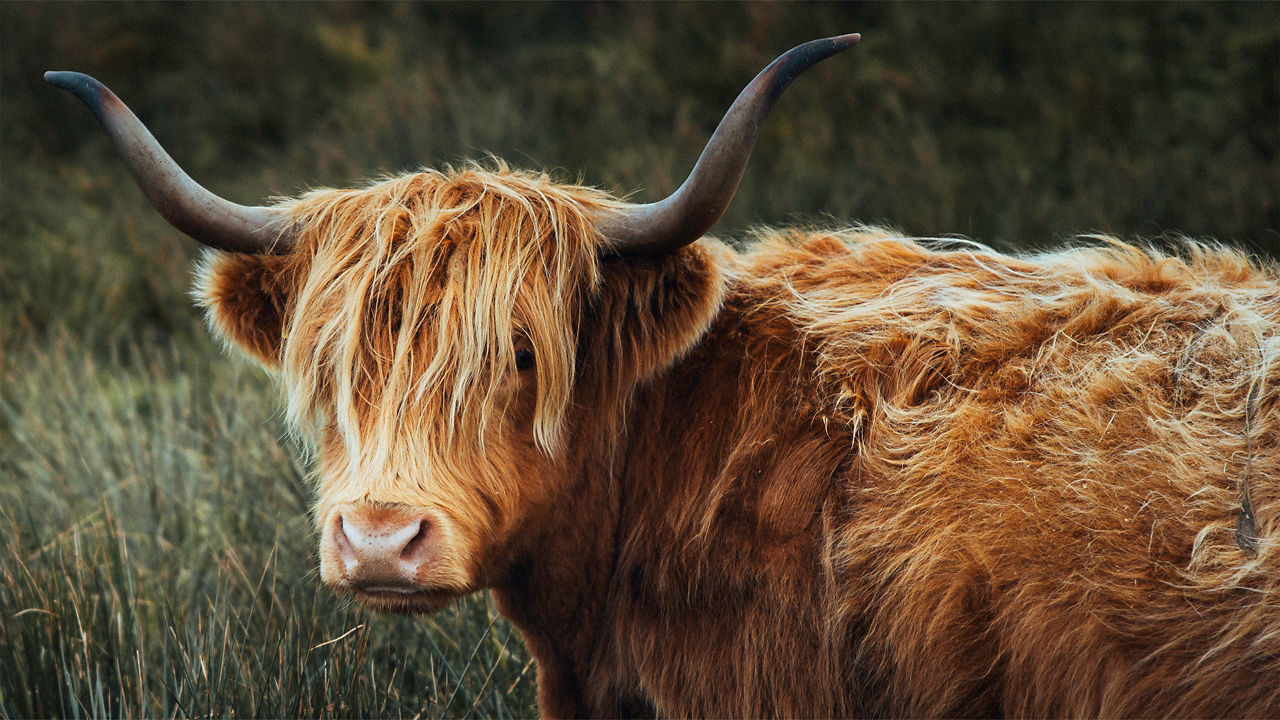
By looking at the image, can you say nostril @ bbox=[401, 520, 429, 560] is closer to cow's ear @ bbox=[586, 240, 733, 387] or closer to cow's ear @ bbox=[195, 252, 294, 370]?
cow's ear @ bbox=[586, 240, 733, 387]

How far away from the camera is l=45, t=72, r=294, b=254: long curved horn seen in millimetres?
2486

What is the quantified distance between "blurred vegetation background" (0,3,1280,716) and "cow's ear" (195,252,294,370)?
0.81m

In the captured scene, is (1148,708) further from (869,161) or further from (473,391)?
(869,161)

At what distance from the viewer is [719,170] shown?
2.33 m

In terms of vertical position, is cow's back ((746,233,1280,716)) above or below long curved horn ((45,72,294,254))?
below

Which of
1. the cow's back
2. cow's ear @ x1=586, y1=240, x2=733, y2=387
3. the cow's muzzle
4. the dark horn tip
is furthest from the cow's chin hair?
the dark horn tip

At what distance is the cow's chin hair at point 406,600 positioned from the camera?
221 cm

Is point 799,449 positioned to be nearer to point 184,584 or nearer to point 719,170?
point 719,170

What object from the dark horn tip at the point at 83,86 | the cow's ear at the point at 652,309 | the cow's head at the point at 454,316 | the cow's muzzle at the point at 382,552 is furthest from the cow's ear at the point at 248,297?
the cow's ear at the point at 652,309

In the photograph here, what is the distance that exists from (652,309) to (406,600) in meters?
0.85

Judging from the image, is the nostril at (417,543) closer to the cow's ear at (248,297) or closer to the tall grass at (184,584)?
the cow's ear at (248,297)

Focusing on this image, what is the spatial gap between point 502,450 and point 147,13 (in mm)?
8901

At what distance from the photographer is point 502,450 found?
242 cm

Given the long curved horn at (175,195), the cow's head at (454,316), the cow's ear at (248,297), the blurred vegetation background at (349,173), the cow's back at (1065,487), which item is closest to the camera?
the cow's back at (1065,487)
